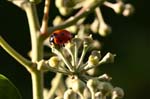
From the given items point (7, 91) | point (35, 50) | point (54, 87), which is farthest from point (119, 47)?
point (7, 91)

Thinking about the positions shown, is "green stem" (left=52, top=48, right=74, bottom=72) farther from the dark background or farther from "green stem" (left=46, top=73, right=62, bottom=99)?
the dark background

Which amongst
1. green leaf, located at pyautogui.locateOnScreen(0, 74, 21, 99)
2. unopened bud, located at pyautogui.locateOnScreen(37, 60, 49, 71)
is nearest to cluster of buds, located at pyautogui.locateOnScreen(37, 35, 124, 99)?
unopened bud, located at pyautogui.locateOnScreen(37, 60, 49, 71)

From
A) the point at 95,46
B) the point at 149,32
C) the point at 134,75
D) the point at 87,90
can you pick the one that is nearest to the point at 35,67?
the point at 87,90

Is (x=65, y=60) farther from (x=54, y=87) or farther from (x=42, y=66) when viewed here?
(x=54, y=87)

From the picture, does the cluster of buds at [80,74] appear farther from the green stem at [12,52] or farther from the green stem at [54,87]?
the green stem at [54,87]

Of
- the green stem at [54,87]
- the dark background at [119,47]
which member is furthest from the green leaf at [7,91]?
the dark background at [119,47]

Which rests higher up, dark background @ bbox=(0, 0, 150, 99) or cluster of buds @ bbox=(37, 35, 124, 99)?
dark background @ bbox=(0, 0, 150, 99)
